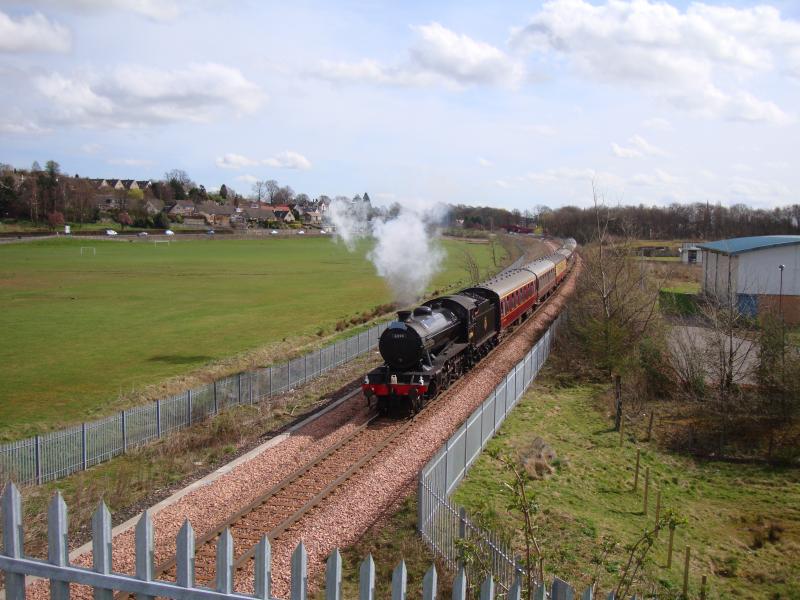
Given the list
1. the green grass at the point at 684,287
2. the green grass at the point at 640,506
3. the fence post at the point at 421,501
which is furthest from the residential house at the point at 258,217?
the fence post at the point at 421,501

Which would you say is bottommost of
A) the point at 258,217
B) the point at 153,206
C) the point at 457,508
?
the point at 457,508

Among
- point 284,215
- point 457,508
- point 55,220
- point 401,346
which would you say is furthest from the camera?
point 284,215

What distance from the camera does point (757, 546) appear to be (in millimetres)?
15477

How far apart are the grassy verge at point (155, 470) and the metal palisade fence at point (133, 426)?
43 cm

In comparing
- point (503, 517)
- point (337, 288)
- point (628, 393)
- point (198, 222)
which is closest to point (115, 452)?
point (503, 517)

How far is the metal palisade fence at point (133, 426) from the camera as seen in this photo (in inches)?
673

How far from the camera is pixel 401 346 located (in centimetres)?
2231

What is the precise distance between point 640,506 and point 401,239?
Result: 27920 mm

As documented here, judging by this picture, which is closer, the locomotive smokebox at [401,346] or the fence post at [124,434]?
the fence post at [124,434]

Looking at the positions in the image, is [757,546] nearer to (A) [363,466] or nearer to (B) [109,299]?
(A) [363,466]

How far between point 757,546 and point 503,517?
630 cm

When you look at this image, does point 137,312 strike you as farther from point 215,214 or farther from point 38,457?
point 215,214

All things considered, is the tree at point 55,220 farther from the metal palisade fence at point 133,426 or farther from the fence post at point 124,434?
the fence post at point 124,434

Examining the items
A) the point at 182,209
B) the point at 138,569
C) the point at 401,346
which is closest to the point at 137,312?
the point at 401,346
